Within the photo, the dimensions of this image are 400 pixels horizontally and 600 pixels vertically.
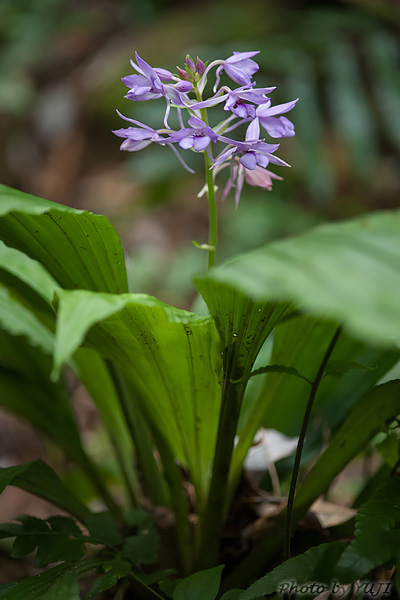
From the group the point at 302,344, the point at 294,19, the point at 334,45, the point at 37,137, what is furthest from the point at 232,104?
the point at 37,137

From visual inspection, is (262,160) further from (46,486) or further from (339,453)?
(46,486)

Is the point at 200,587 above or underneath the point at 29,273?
underneath

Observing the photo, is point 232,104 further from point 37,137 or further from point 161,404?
point 37,137

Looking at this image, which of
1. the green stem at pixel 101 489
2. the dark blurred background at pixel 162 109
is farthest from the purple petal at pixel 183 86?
the dark blurred background at pixel 162 109

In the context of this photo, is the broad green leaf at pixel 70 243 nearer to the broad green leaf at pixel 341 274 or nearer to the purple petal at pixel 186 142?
the purple petal at pixel 186 142

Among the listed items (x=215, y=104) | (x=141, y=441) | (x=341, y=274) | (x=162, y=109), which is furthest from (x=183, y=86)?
(x=162, y=109)

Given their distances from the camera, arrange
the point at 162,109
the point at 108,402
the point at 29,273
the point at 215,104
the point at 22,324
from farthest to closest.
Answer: the point at 162,109, the point at 108,402, the point at 22,324, the point at 29,273, the point at 215,104

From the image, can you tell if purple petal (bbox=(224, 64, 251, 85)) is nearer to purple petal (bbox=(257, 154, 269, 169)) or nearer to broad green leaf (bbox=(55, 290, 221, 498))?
purple petal (bbox=(257, 154, 269, 169))
